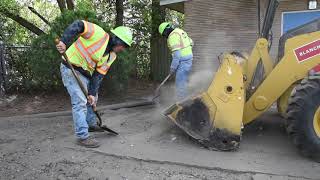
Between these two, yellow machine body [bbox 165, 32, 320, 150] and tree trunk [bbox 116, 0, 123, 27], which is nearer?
yellow machine body [bbox 165, 32, 320, 150]

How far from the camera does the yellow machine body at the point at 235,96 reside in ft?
18.8

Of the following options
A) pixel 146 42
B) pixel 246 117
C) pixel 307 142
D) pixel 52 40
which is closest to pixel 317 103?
pixel 307 142

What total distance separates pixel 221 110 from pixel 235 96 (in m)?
0.25

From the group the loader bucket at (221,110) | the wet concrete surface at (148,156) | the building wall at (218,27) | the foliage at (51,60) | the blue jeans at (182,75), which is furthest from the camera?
the building wall at (218,27)

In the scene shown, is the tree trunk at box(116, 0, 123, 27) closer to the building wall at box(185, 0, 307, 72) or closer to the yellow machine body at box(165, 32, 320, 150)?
the building wall at box(185, 0, 307, 72)

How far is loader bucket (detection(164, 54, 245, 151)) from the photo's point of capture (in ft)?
18.7

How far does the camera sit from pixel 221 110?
5.75 m

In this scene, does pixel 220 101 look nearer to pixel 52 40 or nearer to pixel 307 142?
pixel 307 142

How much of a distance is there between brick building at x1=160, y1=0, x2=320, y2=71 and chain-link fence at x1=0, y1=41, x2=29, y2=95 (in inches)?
157

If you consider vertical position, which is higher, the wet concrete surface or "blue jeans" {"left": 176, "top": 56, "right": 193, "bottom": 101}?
"blue jeans" {"left": 176, "top": 56, "right": 193, "bottom": 101}

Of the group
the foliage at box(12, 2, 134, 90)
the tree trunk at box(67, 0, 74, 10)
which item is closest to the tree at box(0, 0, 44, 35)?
the tree trunk at box(67, 0, 74, 10)

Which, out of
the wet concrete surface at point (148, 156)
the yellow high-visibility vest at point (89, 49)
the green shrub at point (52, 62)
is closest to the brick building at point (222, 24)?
Answer: the green shrub at point (52, 62)

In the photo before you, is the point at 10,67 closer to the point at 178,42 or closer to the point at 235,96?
the point at 178,42

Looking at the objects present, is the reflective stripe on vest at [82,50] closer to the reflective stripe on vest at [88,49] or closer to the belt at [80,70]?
the reflective stripe on vest at [88,49]
